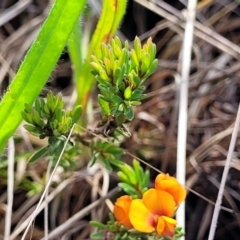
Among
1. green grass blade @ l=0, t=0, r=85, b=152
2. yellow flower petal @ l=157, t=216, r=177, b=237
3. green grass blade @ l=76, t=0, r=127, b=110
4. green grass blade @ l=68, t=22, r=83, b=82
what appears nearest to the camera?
yellow flower petal @ l=157, t=216, r=177, b=237

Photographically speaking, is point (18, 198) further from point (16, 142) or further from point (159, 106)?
point (159, 106)

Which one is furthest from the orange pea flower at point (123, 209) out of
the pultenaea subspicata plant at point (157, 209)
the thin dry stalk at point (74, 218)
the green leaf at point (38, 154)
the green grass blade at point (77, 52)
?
the green grass blade at point (77, 52)

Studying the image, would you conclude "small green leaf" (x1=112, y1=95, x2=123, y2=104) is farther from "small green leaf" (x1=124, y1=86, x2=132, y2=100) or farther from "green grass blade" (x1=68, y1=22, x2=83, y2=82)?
"green grass blade" (x1=68, y1=22, x2=83, y2=82)

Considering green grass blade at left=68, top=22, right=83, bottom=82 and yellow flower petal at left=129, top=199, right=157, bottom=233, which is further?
green grass blade at left=68, top=22, right=83, bottom=82

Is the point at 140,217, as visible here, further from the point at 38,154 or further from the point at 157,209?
the point at 38,154

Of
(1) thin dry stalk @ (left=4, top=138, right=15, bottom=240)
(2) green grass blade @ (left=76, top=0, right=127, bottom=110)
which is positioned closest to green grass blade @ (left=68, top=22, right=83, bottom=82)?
(2) green grass blade @ (left=76, top=0, right=127, bottom=110)

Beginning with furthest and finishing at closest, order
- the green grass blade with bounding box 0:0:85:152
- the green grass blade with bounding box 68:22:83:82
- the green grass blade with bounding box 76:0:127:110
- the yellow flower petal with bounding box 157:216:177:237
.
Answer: the green grass blade with bounding box 68:22:83:82 → the green grass blade with bounding box 76:0:127:110 → the green grass blade with bounding box 0:0:85:152 → the yellow flower petal with bounding box 157:216:177:237
